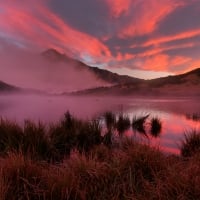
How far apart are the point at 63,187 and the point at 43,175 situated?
0.54 meters

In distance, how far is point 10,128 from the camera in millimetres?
7125

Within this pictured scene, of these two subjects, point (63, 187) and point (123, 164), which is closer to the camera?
point (63, 187)

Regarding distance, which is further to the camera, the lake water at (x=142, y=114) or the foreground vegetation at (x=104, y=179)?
the lake water at (x=142, y=114)

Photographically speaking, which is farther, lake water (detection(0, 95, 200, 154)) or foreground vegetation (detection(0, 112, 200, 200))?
lake water (detection(0, 95, 200, 154))

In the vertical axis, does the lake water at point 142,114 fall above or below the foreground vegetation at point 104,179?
below

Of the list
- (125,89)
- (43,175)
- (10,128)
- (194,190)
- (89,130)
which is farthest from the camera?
(125,89)

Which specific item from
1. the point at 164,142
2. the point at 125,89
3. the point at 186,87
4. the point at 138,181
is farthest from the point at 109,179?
the point at 125,89

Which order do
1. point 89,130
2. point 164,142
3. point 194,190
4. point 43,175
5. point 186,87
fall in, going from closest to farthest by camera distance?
point 194,190
point 43,175
point 89,130
point 164,142
point 186,87

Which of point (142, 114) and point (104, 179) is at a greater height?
point (104, 179)

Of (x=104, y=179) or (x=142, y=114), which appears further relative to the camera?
(x=142, y=114)

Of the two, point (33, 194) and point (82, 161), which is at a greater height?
point (82, 161)

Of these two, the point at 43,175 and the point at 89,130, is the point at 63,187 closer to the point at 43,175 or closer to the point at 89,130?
the point at 43,175

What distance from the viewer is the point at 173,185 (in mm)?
3590

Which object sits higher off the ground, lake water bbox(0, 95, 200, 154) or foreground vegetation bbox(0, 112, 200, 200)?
foreground vegetation bbox(0, 112, 200, 200)
